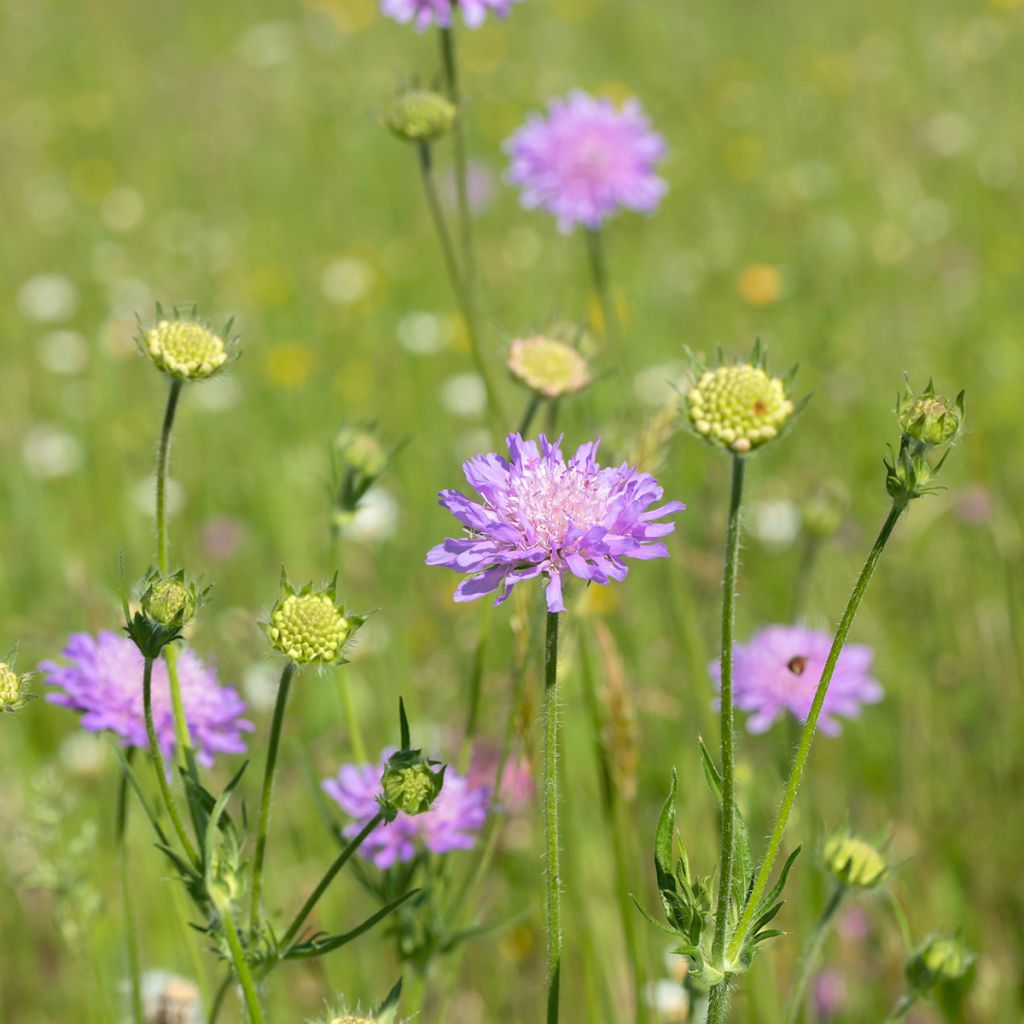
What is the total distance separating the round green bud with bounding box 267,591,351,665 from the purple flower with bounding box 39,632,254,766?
1.24 ft

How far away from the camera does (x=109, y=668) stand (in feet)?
6.04

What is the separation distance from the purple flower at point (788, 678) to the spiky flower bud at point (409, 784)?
93 cm

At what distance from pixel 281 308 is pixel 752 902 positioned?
15.4ft

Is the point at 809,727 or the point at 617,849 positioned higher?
the point at 617,849

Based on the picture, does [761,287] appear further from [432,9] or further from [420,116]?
[420,116]

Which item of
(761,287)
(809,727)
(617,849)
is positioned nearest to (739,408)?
(809,727)

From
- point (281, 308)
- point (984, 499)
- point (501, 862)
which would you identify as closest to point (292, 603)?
point (501, 862)

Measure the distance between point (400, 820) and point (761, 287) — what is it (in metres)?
3.47

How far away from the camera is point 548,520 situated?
142cm

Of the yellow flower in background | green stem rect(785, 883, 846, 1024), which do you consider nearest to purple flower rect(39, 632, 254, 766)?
green stem rect(785, 883, 846, 1024)

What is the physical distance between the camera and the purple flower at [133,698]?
5.74 ft

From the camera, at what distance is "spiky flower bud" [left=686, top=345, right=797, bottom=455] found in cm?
140

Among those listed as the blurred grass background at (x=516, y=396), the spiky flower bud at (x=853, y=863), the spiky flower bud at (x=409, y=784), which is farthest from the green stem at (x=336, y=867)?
the spiky flower bud at (x=853, y=863)

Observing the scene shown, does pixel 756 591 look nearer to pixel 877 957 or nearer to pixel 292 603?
pixel 877 957
